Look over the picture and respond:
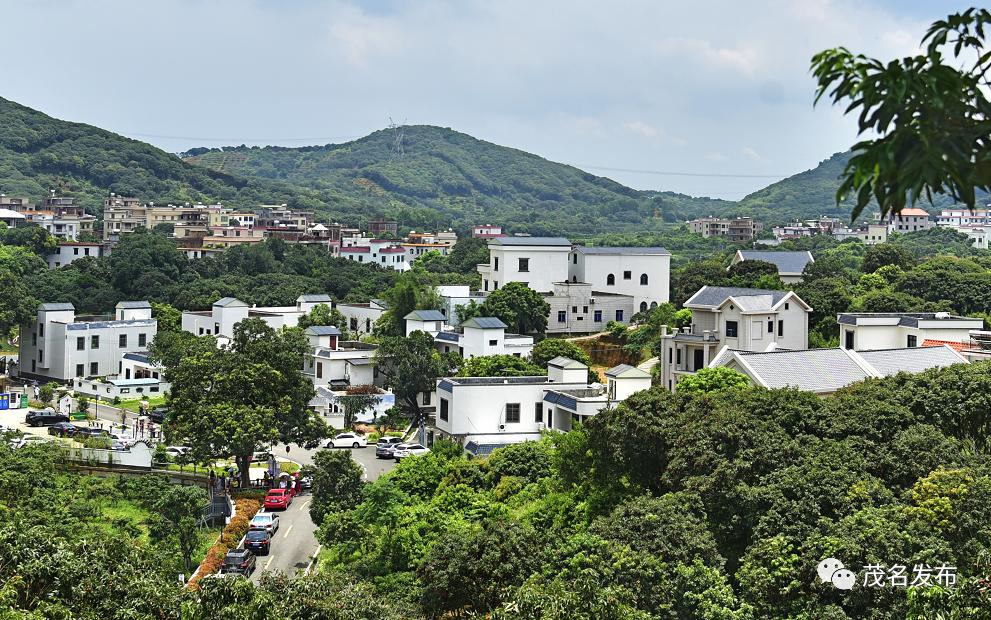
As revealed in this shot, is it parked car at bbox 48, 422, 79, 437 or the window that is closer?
the window

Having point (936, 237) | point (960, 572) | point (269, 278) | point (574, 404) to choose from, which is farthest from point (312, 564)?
point (936, 237)

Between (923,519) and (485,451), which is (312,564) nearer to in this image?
(485,451)

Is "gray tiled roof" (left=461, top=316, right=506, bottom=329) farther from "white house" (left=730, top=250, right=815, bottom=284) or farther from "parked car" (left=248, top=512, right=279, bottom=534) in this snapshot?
"parked car" (left=248, top=512, right=279, bottom=534)

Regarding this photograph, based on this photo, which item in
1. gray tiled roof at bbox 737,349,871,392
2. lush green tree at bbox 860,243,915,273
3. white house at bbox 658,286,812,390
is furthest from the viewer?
lush green tree at bbox 860,243,915,273

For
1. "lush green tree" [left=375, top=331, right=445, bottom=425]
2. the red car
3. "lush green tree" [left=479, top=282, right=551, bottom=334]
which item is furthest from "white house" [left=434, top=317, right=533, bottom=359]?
the red car

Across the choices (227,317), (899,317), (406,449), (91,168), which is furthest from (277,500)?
(91,168)

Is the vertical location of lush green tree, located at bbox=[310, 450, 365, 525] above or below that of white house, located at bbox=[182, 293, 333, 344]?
below

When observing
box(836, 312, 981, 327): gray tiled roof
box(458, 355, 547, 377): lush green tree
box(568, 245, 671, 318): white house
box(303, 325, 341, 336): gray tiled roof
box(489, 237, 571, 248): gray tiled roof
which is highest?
box(489, 237, 571, 248): gray tiled roof
